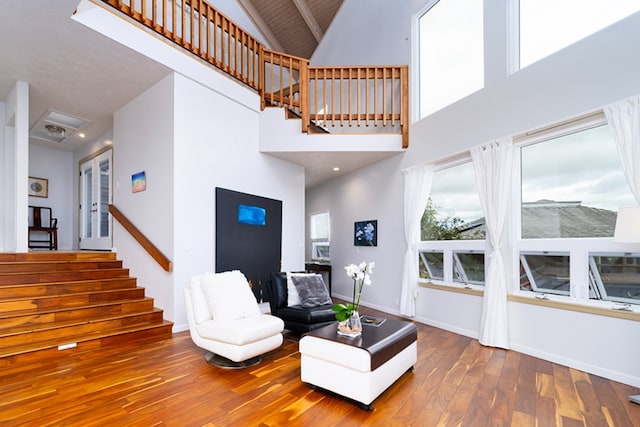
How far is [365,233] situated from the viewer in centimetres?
627

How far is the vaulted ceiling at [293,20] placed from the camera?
306 inches

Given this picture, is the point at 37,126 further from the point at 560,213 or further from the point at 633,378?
the point at 633,378

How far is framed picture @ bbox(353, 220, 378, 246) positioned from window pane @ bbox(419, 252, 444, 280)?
109 cm

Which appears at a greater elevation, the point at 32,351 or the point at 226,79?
the point at 226,79

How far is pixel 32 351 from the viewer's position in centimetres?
307

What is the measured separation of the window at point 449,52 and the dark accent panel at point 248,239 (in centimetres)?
307

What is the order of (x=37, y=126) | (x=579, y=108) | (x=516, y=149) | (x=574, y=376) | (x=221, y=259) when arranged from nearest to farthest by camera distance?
(x=574, y=376) < (x=579, y=108) < (x=516, y=149) < (x=221, y=259) < (x=37, y=126)

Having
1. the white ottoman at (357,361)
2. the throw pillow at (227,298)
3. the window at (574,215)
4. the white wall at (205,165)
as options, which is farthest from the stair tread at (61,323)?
the window at (574,215)

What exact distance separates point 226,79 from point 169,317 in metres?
3.53

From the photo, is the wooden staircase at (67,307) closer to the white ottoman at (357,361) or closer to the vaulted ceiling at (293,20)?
the white ottoman at (357,361)

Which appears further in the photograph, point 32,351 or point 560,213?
Result: point 560,213

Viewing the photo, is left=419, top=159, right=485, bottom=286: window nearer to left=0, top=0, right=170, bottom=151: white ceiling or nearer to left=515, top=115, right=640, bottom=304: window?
left=515, top=115, right=640, bottom=304: window

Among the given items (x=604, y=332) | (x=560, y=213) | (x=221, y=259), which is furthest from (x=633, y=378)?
(x=221, y=259)

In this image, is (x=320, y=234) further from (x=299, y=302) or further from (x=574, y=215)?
(x=574, y=215)
